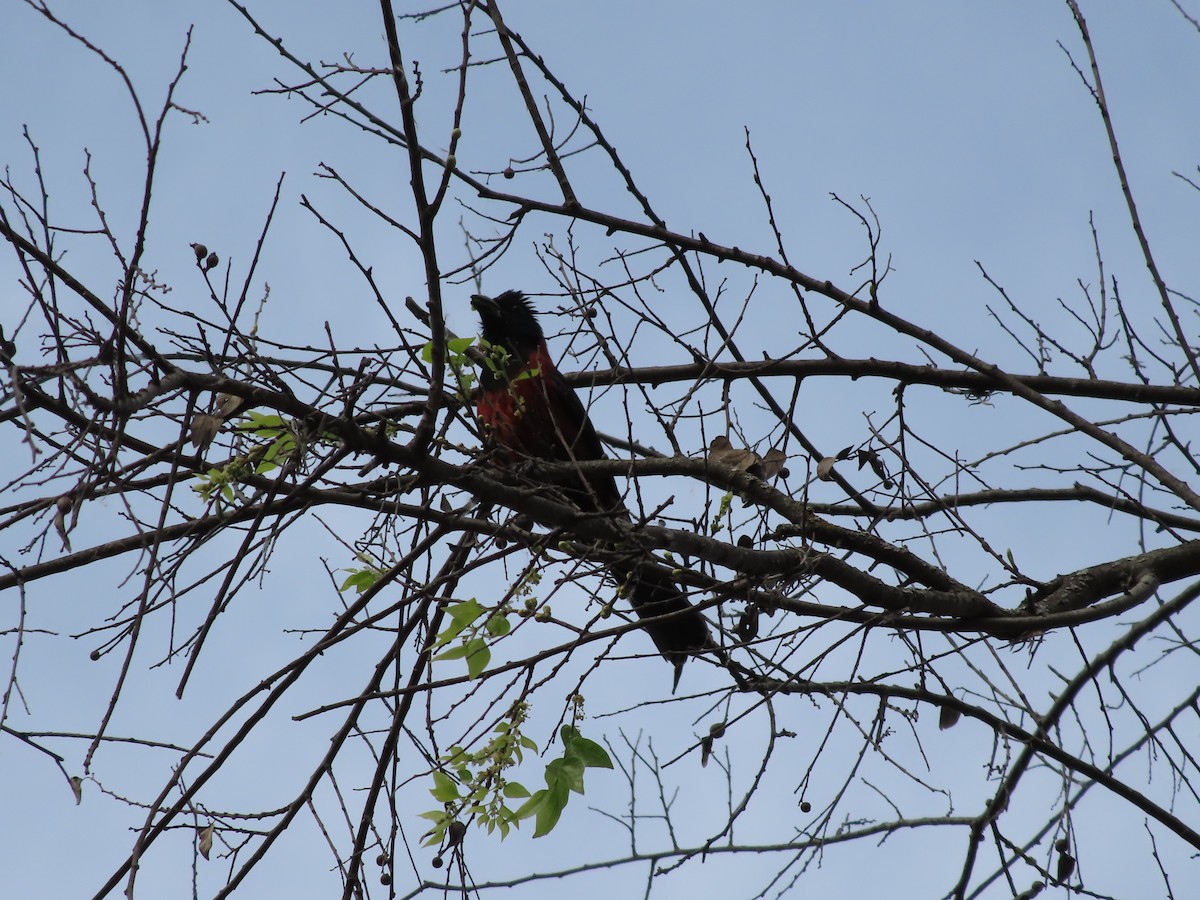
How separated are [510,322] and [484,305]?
204mm

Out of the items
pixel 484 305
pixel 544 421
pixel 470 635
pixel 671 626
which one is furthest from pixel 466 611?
pixel 484 305

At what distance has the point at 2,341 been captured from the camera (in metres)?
2.15

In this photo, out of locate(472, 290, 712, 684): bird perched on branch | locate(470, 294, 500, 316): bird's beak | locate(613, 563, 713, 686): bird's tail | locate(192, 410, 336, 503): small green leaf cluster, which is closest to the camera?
locate(192, 410, 336, 503): small green leaf cluster

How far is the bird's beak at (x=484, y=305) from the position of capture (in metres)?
5.36

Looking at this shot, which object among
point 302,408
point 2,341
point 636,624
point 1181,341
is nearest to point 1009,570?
point 1181,341

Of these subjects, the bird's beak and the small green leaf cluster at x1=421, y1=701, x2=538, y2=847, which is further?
the bird's beak

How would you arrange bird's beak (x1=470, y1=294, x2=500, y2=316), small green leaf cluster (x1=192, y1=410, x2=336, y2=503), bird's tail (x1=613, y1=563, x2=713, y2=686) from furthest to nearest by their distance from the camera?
1. bird's beak (x1=470, y1=294, x2=500, y2=316)
2. bird's tail (x1=613, y1=563, x2=713, y2=686)
3. small green leaf cluster (x1=192, y1=410, x2=336, y2=503)

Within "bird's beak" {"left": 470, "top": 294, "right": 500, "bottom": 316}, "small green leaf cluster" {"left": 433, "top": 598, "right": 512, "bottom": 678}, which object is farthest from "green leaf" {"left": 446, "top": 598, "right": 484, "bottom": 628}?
"bird's beak" {"left": 470, "top": 294, "right": 500, "bottom": 316}

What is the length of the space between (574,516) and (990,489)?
1984mm

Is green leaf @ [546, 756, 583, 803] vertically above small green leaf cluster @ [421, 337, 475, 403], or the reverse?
small green leaf cluster @ [421, 337, 475, 403]

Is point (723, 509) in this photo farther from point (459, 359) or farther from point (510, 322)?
point (510, 322)

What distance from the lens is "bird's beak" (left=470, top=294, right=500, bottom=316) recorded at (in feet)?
17.6

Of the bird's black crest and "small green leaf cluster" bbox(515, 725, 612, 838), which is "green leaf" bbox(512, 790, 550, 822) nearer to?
"small green leaf cluster" bbox(515, 725, 612, 838)

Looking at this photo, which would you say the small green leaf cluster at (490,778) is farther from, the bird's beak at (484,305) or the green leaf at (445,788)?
the bird's beak at (484,305)
